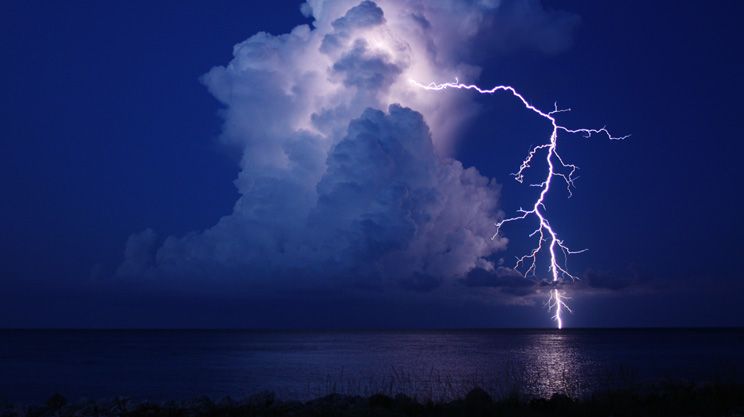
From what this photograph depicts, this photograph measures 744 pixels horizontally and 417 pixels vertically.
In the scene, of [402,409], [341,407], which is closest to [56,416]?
[341,407]

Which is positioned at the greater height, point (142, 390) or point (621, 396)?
point (621, 396)

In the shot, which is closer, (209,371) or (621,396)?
(621,396)

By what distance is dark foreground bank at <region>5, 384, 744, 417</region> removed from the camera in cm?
1608

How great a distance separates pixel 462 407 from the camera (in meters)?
16.8

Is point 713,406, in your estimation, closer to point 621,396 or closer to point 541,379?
point 621,396

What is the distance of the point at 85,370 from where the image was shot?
5238cm

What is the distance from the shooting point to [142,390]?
3572 centimetres

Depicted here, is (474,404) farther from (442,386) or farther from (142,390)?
(142,390)

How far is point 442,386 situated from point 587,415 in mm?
16032

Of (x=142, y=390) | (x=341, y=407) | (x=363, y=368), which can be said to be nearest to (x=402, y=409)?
(x=341, y=407)

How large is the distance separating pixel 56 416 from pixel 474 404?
12063 mm

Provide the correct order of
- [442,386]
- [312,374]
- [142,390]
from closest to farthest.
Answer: [442,386], [142,390], [312,374]

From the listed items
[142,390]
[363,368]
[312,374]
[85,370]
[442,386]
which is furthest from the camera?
[85,370]

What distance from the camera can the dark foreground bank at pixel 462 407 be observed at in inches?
633
